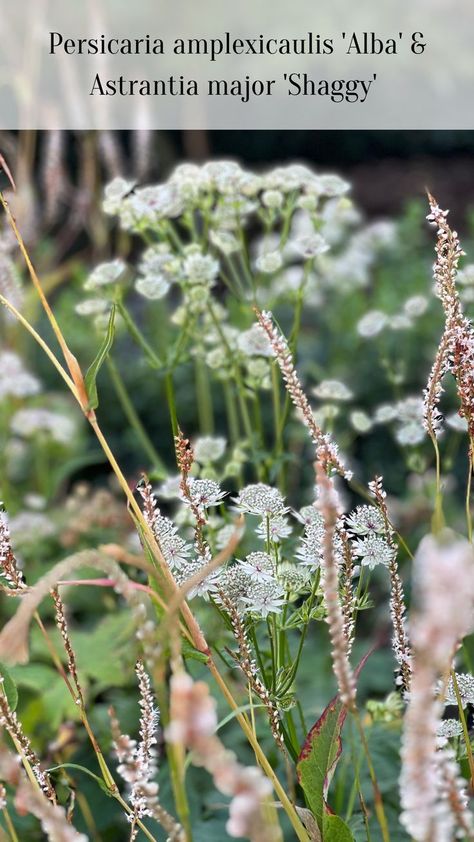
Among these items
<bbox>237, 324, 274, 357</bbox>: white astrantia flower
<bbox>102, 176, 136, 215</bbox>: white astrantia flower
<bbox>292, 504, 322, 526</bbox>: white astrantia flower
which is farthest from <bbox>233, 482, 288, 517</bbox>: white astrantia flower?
<bbox>102, 176, 136, 215</bbox>: white astrantia flower

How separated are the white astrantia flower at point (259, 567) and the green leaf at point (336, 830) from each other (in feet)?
0.63

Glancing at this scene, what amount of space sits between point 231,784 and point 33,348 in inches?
111

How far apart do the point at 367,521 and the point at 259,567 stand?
10cm

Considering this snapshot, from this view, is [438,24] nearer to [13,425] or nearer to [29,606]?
[13,425]

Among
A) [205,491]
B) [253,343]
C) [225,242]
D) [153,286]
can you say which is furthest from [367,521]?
[225,242]

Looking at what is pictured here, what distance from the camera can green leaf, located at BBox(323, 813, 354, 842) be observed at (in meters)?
0.73

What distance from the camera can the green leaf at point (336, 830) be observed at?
0.73 metres

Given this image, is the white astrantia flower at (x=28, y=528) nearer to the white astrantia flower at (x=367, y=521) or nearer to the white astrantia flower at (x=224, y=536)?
the white astrantia flower at (x=224, y=536)

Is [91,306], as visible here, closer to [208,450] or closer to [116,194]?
[116,194]

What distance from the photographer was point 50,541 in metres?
1.98

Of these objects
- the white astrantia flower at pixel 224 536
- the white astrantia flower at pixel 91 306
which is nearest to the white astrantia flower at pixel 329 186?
the white astrantia flower at pixel 91 306

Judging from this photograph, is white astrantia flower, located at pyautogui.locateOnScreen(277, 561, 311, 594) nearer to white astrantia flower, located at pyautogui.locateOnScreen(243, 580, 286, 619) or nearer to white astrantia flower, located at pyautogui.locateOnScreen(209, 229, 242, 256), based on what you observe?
white astrantia flower, located at pyautogui.locateOnScreen(243, 580, 286, 619)

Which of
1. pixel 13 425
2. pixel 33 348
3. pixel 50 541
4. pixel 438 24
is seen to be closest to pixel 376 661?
pixel 50 541

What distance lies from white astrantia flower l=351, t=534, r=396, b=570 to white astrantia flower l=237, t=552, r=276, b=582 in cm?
7
